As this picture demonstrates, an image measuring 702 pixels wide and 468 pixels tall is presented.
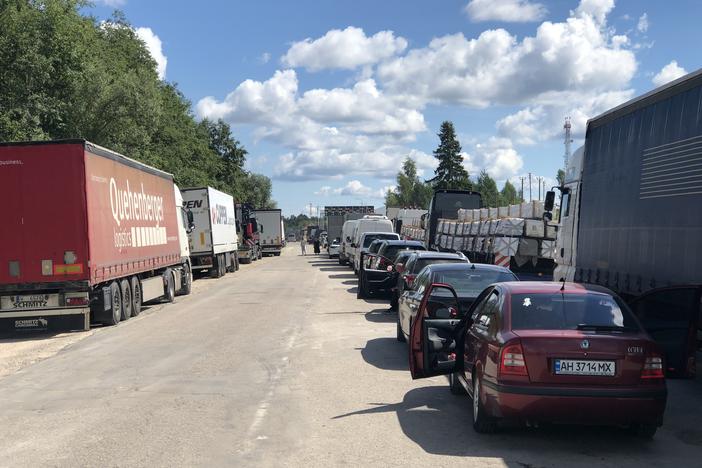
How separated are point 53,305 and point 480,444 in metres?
11.1

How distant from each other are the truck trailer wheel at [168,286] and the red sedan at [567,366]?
16611 mm

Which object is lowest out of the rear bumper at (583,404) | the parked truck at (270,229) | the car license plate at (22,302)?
the parked truck at (270,229)

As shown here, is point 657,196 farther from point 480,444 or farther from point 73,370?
point 73,370

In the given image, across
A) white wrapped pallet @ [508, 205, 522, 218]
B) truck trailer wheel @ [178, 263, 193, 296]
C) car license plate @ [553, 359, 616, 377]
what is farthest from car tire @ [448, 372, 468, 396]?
truck trailer wheel @ [178, 263, 193, 296]

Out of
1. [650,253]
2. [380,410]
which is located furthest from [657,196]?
[380,410]

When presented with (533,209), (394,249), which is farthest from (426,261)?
(533,209)

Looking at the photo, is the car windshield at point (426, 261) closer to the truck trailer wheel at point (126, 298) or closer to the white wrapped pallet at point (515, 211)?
the truck trailer wheel at point (126, 298)

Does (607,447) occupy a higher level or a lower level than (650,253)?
lower

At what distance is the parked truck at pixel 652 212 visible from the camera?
785 cm

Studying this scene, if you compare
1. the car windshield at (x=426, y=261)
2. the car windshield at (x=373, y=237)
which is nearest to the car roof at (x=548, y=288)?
the car windshield at (x=426, y=261)

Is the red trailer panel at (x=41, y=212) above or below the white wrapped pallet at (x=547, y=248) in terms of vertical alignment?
above

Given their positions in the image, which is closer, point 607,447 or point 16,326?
point 607,447

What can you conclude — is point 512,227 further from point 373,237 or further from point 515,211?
point 373,237

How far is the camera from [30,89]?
2908 cm
